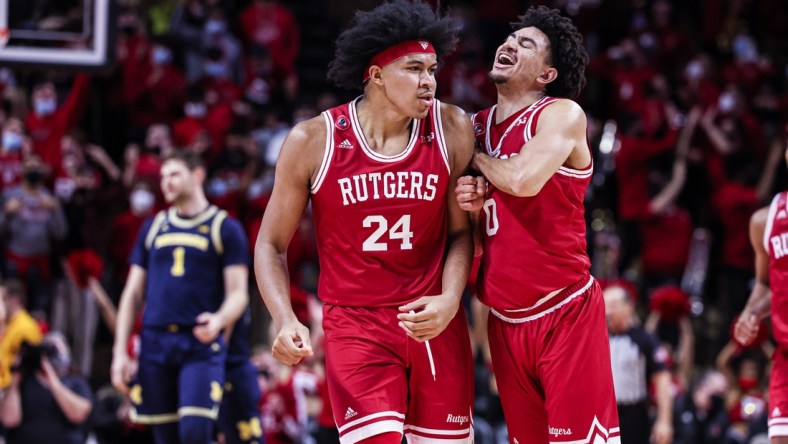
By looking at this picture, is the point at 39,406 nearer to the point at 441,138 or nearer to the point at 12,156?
the point at 12,156

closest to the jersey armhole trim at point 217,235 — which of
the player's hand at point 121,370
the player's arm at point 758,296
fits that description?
the player's hand at point 121,370

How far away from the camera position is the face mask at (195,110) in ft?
44.3

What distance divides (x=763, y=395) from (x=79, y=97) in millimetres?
7538

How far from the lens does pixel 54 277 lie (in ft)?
37.8

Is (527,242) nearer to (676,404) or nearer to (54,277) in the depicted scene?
(676,404)

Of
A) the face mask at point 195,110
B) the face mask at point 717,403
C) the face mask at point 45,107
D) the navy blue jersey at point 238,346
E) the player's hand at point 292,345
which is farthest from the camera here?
the face mask at point 195,110

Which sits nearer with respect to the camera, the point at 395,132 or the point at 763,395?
the point at 395,132

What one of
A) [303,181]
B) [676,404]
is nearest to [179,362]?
[303,181]

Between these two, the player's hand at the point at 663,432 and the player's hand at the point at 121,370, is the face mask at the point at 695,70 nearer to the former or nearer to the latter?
the player's hand at the point at 663,432

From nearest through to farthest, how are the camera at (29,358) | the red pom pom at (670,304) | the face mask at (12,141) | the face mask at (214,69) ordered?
the camera at (29,358), the face mask at (12,141), the red pom pom at (670,304), the face mask at (214,69)

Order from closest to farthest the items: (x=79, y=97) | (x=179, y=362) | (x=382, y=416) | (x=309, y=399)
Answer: (x=382, y=416) < (x=179, y=362) < (x=309, y=399) < (x=79, y=97)

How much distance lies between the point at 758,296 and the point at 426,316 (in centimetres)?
279

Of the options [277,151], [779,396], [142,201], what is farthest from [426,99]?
[277,151]

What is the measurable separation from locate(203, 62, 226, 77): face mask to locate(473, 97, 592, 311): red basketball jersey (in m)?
9.23
